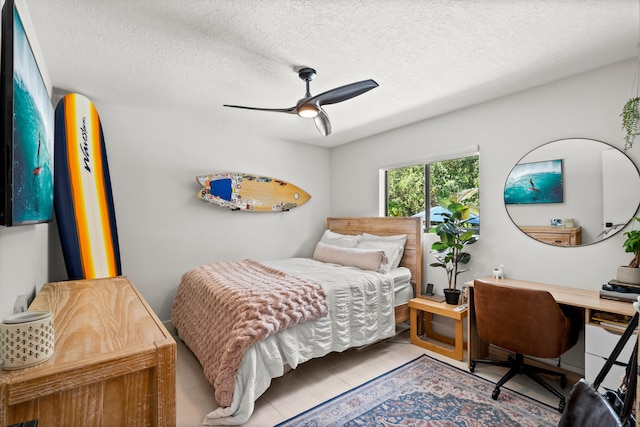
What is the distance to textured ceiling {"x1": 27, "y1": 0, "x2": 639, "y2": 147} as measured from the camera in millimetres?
1694

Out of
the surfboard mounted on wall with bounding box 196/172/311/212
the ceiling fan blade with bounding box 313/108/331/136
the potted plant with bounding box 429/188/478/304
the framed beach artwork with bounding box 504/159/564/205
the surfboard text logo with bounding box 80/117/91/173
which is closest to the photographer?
the ceiling fan blade with bounding box 313/108/331/136

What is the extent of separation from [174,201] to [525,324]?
3539 millimetres

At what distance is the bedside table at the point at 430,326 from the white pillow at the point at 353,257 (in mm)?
546

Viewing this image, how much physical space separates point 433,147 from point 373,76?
1.36m

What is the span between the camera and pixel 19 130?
116 cm

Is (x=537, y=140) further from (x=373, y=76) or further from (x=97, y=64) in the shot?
(x=97, y=64)

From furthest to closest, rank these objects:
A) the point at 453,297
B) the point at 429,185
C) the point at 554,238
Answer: the point at 429,185
the point at 453,297
the point at 554,238

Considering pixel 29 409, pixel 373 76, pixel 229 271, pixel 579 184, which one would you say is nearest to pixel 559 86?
pixel 579 184

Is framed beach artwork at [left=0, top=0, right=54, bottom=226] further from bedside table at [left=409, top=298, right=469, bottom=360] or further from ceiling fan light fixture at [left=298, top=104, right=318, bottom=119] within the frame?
bedside table at [left=409, top=298, right=469, bottom=360]

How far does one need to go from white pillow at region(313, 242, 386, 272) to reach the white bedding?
0.09 metres

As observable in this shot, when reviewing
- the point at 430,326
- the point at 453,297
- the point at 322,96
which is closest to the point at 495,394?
the point at 453,297

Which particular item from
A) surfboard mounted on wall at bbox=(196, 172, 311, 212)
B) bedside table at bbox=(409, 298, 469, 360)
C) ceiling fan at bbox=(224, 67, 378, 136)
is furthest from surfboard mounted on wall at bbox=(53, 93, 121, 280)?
bedside table at bbox=(409, 298, 469, 360)

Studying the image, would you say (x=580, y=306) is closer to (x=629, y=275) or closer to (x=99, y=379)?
(x=629, y=275)

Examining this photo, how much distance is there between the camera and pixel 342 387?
7.73 feet
